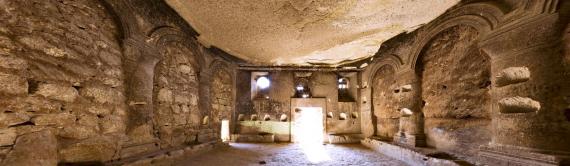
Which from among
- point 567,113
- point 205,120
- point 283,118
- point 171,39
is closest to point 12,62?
point 171,39

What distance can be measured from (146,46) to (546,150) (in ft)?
19.0

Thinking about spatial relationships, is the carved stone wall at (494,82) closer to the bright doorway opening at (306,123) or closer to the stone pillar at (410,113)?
the stone pillar at (410,113)

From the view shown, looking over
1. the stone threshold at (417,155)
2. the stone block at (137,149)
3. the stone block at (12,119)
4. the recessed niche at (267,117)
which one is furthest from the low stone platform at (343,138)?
the stone block at (12,119)

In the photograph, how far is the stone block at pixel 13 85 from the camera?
2229 millimetres

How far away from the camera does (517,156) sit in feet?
10.1

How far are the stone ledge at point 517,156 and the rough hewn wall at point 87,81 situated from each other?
5.28m

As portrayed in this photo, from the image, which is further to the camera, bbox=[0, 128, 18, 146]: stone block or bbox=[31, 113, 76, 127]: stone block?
bbox=[31, 113, 76, 127]: stone block

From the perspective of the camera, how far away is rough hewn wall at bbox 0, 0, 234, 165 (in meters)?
2.35

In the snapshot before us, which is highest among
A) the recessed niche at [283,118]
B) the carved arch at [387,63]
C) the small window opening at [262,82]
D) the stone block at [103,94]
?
the carved arch at [387,63]

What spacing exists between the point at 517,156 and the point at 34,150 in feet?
18.1

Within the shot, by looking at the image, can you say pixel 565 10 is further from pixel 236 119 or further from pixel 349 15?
pixel 236 119

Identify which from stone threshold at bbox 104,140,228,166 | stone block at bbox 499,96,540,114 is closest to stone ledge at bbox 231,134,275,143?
stone threshold at bbox 104,140,228,166

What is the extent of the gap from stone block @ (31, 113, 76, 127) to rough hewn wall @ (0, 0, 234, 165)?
1 cm

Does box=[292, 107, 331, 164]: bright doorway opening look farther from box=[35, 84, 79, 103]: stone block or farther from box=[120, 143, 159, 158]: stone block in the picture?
box=[35, 84, 79, 103]: stone block
